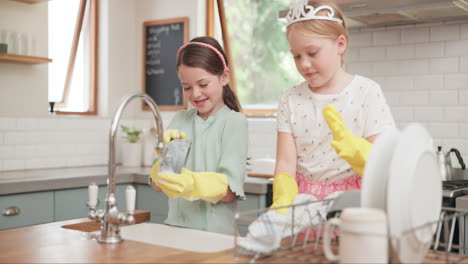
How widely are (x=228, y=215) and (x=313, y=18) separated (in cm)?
73

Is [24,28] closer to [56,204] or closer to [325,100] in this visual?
[56,204]

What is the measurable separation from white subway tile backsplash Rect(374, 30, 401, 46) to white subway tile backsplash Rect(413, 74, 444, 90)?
24 centimetres

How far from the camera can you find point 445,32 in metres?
2.99

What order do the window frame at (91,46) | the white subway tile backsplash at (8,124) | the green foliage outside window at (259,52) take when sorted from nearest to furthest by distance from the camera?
the white subway tile backsplash at (8,124) < the green foliage outside window at (259,52) < the window frame at (91,46)

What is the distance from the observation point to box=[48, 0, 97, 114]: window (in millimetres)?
3947

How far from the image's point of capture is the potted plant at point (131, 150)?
3910mm

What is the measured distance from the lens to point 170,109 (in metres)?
4.10

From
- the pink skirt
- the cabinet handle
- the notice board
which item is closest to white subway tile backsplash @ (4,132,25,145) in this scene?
the cabinet handle

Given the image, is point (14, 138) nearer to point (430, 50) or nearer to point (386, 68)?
point (386, 68)

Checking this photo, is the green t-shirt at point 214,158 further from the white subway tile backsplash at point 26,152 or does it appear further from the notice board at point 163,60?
the notice board at point 163,60

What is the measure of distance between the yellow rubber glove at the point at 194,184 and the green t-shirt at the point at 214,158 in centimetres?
13

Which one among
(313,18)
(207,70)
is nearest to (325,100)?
(313,18)

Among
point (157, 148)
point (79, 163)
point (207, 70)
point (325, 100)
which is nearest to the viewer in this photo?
point (157, 148)

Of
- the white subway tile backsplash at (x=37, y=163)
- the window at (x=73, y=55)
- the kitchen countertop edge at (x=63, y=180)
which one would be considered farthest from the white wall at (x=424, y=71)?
the white subway tile backsplash at (x=37, y=163)
